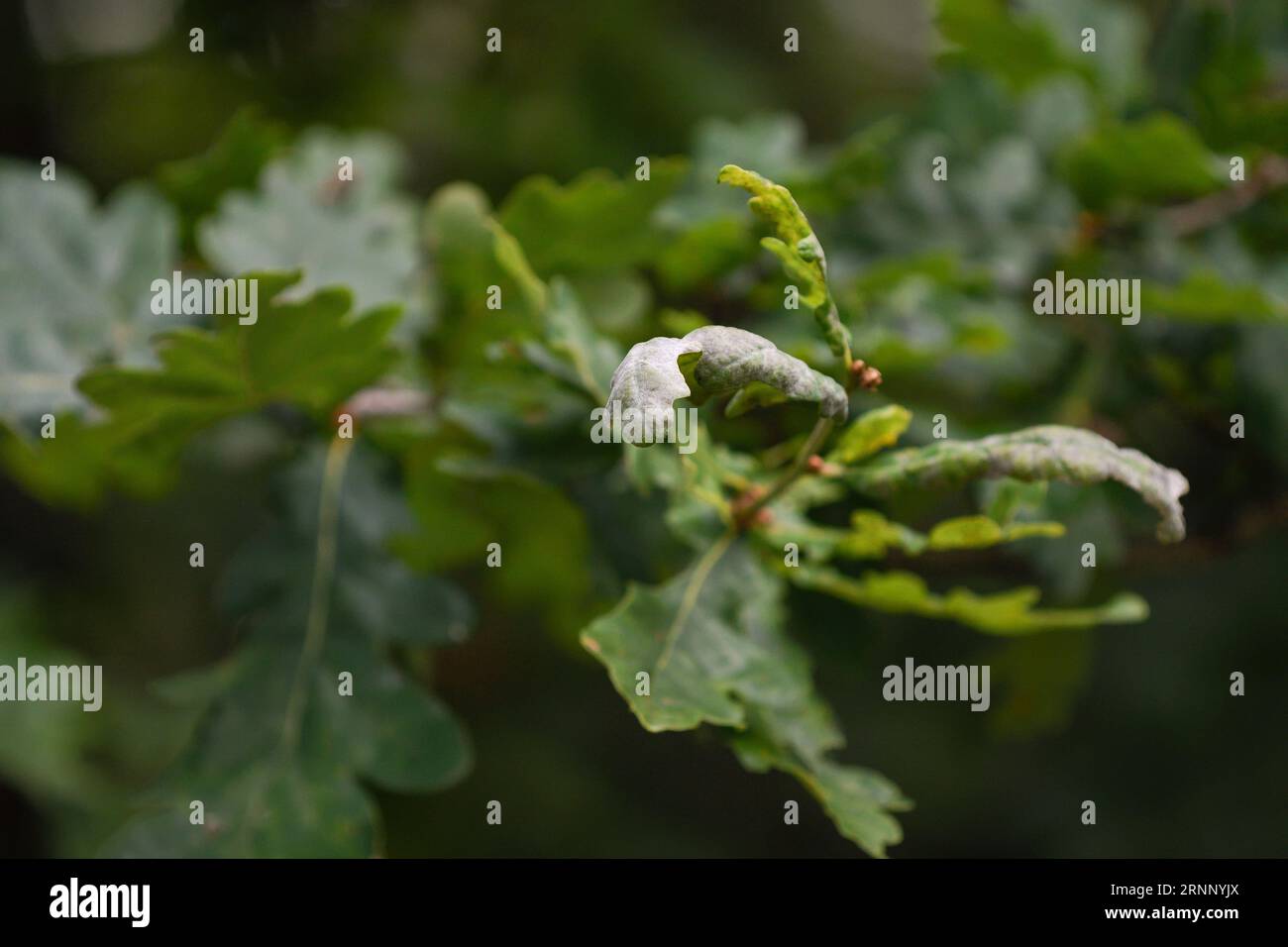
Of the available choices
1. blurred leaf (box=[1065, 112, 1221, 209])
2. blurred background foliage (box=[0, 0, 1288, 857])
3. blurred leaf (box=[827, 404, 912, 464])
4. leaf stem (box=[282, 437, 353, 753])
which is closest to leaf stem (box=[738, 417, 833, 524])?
blurred leaf (box=[827, 404, 912, 464])

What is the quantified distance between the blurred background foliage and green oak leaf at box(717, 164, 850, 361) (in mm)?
264

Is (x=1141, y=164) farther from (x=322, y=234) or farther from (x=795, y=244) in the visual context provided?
(x=322, y=234)

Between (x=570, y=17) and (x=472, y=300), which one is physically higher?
(x=570, y=17)

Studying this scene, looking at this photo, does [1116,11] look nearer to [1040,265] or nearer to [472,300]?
[1040,265]

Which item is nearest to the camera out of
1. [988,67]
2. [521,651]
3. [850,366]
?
[850,366]

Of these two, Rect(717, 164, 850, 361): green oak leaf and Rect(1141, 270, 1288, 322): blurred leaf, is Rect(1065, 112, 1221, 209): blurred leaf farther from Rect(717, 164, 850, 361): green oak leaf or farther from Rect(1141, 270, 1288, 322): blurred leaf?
Rect(717, 164, 850, 361): green oak leaf

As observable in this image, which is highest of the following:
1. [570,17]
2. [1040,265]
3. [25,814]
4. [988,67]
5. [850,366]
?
[570,17]

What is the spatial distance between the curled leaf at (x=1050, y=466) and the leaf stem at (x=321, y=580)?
1.82ft

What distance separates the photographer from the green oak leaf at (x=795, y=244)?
2.26 feet

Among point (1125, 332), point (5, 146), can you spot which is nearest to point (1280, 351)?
point (1125, 332)

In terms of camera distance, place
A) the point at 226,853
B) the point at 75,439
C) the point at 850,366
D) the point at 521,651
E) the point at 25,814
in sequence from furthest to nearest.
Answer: the point at 521,651 < the point at 25,814 < the point at 75,439 < the point at 226,853 < the point at 850,366

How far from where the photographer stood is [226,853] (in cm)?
94

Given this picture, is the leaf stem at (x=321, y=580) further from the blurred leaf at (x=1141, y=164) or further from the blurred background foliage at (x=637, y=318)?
the blurred leaf at (x=1141, y=164)

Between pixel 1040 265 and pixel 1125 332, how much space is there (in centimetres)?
12
